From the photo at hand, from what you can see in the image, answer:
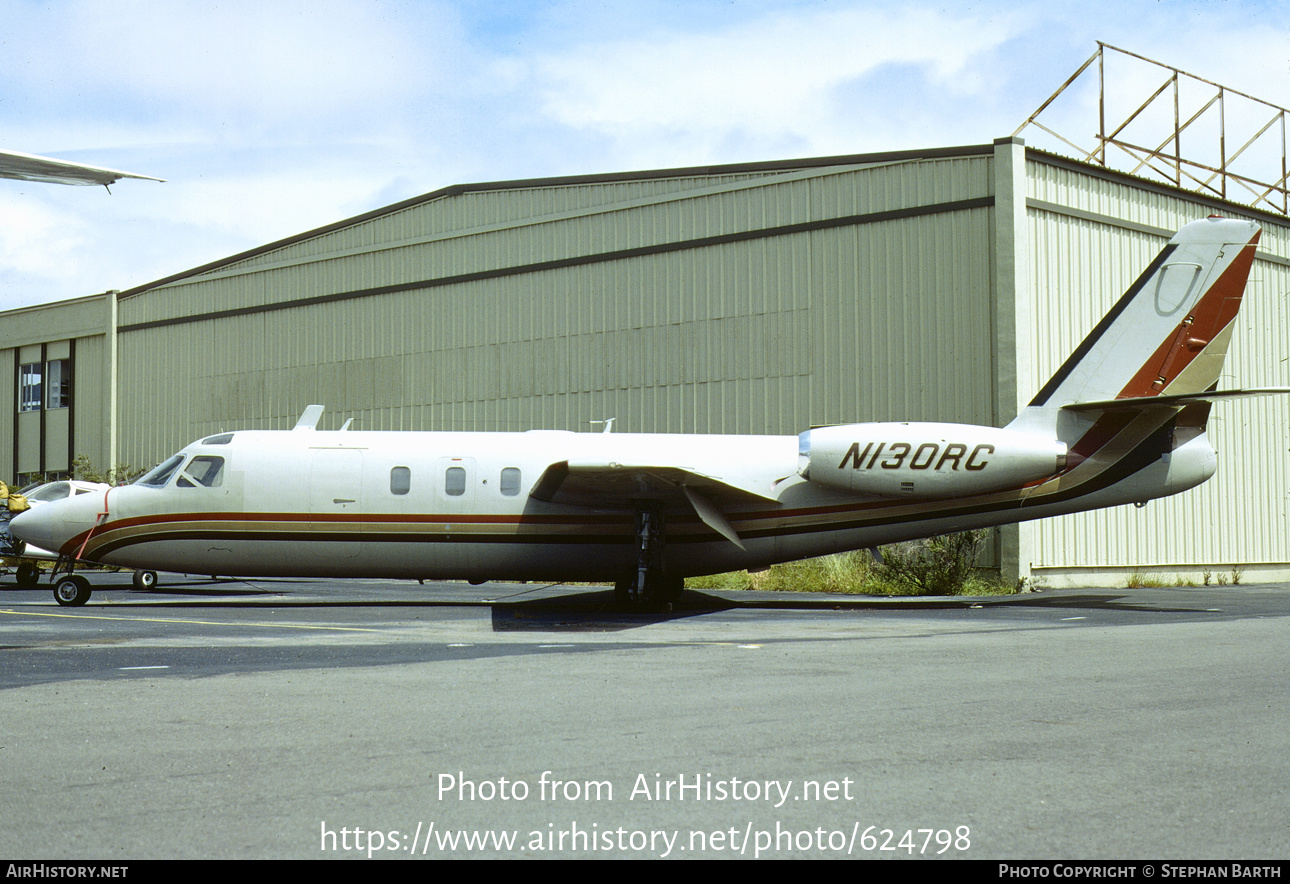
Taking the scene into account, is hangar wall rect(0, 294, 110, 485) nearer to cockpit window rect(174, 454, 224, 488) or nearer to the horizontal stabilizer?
cockpit window rect(174, 454, 224, 488)

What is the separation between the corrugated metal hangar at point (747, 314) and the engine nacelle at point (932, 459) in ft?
17.4

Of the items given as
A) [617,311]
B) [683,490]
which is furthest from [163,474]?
[617,311]

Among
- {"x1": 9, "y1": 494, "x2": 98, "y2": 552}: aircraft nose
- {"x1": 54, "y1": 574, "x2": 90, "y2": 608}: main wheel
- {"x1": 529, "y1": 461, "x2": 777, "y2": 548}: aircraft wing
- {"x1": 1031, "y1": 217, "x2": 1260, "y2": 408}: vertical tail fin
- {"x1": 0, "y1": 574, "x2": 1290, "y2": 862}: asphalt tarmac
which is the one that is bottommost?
{"x1": 54, "y1": 574, "x2": 90, "y2": 608}: main wheel

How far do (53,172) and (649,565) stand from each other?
36.0ft

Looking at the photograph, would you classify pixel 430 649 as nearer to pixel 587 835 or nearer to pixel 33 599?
pixel 587 835

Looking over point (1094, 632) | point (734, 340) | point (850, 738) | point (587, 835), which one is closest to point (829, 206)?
point (734, 340)

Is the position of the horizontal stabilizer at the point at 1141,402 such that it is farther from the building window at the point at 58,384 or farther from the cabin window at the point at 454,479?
the building window at the point at 58,384

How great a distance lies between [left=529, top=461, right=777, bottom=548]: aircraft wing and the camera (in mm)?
16859

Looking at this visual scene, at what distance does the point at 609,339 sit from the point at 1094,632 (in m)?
17.8

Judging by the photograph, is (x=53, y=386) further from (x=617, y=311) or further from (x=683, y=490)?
(x=683, y=490)

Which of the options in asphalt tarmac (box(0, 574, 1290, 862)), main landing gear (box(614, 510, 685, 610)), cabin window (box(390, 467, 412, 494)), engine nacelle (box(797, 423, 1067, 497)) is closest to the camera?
asphalt tarmac (box(0, 574, 1290, 862))

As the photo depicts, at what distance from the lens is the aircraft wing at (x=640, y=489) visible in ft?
55.3

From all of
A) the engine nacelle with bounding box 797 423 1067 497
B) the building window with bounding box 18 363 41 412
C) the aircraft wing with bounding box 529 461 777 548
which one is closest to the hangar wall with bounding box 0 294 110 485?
the building window with bounding box 18 363 41 412

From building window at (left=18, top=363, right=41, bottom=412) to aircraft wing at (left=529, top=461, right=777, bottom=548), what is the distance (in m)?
32.0
